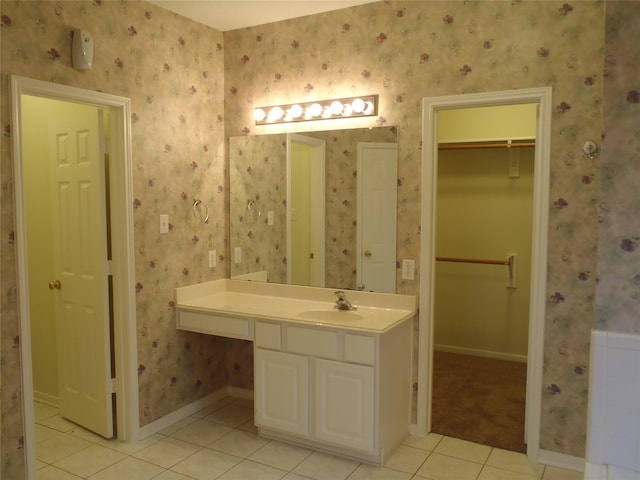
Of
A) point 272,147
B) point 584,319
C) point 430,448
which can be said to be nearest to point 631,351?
point 584,319

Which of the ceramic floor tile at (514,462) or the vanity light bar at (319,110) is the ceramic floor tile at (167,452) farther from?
the vanity light bar at (319,110)

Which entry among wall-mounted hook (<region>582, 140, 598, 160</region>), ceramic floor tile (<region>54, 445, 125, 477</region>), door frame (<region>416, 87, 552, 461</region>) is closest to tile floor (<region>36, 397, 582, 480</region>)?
ceramic floor tile (<region>54, 445, 125, 477</region>)

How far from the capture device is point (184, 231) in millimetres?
3496

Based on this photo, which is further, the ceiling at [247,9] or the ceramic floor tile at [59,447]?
the ceiling at [247,9]

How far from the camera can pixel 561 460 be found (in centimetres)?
288

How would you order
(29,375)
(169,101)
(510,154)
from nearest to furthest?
(29,375)
(169,101)
(510,154)

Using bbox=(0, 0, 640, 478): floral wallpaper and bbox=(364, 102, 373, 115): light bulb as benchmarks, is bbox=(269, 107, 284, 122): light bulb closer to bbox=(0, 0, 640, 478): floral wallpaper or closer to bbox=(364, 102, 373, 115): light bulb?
bbox=(0, 0, 640, 478): floral wallpaper

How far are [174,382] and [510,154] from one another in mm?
3361

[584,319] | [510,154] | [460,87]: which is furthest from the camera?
[510,154]

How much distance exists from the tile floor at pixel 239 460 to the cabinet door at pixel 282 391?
0.17m

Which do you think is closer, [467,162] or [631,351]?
[631,351]

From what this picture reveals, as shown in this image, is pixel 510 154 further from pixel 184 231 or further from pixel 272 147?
pixel 184 231

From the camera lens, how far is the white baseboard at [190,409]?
3.30 meters

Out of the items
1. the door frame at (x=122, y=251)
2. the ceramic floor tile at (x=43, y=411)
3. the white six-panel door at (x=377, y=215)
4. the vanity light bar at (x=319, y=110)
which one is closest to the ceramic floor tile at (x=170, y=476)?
the door frame at (x=122, y=251)
